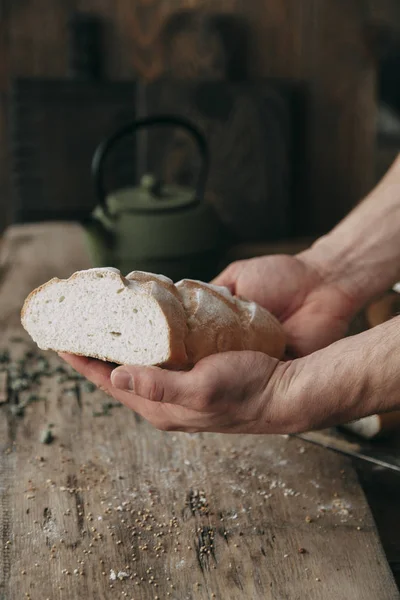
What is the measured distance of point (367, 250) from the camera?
188 cm

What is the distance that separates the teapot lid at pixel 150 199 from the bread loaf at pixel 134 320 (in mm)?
858

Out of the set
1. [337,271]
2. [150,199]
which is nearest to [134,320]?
[337,271]

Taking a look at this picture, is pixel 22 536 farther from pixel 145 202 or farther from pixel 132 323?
pixel 145 202

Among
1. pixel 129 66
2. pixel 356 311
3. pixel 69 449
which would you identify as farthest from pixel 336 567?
pixel 129 66

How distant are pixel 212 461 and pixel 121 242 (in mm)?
924

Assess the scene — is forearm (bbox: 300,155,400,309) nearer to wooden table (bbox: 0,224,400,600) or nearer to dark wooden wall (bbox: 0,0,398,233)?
wooden table (bbox: 0,224,400,600)

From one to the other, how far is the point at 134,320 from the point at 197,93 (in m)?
2.98

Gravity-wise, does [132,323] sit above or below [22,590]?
above

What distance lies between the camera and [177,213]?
2.29 meters

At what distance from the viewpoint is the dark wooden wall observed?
416 centimetres

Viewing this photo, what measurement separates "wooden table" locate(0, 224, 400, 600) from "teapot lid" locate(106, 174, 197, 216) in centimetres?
70

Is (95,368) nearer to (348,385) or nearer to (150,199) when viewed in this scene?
(348,385)

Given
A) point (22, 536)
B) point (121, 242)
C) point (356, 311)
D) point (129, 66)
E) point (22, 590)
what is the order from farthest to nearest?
point (129, 66) → point (121, 242) → point (356, 311) → point (22, 536) → point (22, 590)

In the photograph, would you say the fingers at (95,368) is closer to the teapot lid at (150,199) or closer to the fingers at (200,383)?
the fingers at (200,383)
